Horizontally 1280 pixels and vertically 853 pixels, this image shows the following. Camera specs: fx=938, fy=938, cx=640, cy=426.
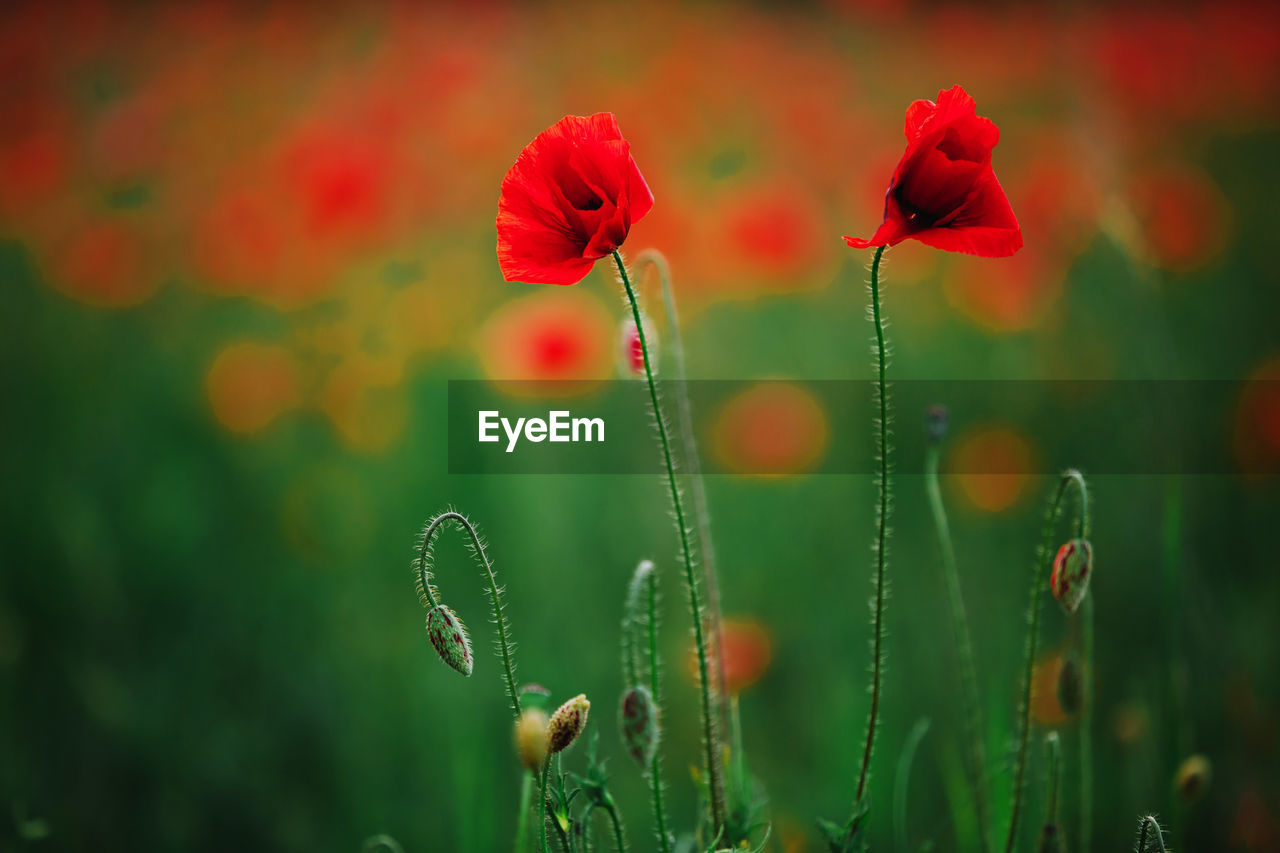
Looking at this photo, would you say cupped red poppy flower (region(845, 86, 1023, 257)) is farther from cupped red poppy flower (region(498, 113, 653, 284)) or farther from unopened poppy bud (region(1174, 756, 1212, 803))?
unopened poppy bud (region(1174, 756, 1212, 803))

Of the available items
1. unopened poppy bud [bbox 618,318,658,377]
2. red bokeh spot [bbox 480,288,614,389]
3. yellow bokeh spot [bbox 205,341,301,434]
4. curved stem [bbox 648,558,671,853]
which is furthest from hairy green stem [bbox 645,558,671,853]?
yellow bokeh spot [bbox 205,341,301,434]

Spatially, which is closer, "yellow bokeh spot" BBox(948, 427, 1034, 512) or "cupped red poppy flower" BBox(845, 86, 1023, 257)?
"cupped red poppy flower" BBox(845, 86, 1023, 257)

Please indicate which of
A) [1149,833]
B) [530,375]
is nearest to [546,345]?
[530,375]

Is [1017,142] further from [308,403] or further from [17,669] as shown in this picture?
[17,669]

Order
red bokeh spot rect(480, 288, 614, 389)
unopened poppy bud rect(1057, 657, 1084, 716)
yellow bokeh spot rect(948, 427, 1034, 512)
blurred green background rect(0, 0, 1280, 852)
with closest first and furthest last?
unopened poppy bud rect(1057, 657, 1084, 716)
blurred green background rect(0, 0, 1280, 852)
yellow bokeh spot rect(948, 427, 1034, 512)
red bokeh spot rect(480, 288, 614, 389)

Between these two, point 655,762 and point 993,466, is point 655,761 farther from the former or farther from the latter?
point 993,466

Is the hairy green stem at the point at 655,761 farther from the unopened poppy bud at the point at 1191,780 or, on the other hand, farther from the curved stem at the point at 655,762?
the unopened poppy bud at the point at 1191,780
